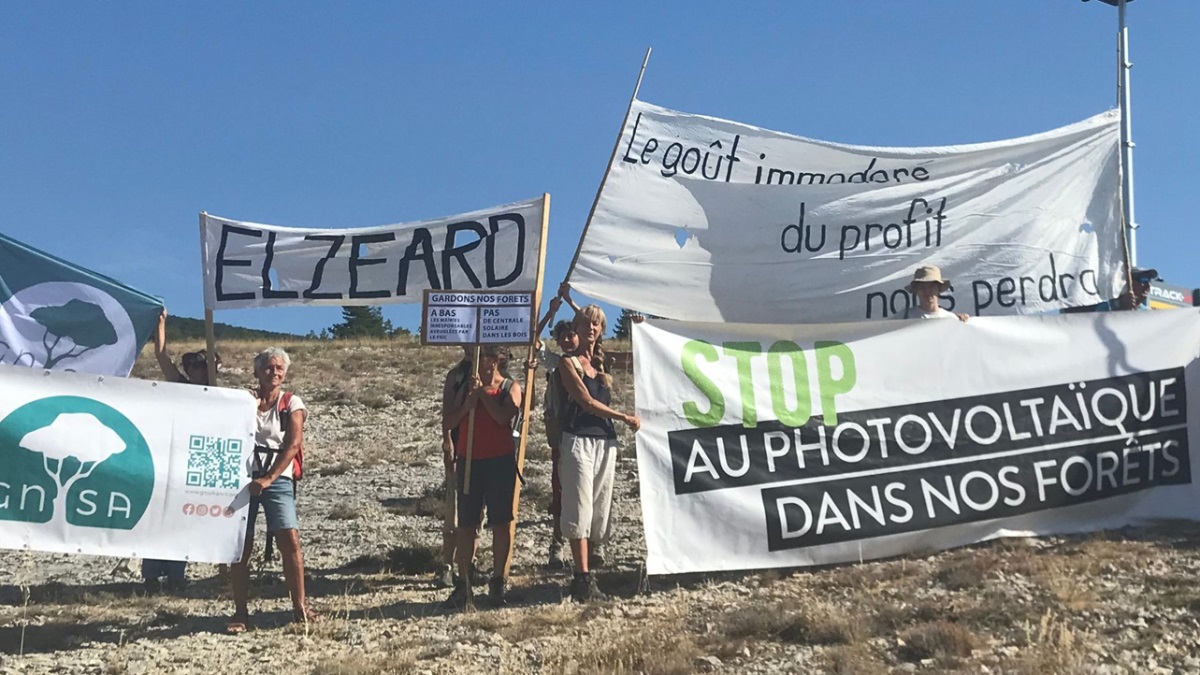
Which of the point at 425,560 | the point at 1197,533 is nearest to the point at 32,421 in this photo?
the point at 425,560

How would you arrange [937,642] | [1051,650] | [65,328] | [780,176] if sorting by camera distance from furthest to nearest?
1. [780,176]
2. [65,328]
3. [937,642]
4. [1051,650]

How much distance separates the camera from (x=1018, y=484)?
7.26 metres

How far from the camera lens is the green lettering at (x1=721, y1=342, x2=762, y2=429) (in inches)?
282

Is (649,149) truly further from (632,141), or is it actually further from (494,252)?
(494,252)

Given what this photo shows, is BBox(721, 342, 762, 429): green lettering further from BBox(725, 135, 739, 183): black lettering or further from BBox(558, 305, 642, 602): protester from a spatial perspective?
BBox(725, 135, 739, 183): black lettering

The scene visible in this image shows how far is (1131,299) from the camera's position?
828 centimetres

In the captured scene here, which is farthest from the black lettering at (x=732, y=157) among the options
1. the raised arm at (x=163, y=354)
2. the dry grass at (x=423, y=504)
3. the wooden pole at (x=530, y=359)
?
the dry grass at (x=423, y=504)

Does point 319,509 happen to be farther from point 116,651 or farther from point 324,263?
point 116,651

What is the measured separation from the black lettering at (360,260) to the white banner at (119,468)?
1676 mm

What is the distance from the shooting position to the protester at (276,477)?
21.1 feet

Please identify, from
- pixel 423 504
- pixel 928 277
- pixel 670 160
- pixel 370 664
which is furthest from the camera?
pixel 423 504

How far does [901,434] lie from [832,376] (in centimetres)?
62

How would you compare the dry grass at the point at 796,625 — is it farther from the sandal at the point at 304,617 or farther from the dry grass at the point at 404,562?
the dry grass at the point at 404,562

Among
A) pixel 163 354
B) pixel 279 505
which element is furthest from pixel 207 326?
pixel 279 505
